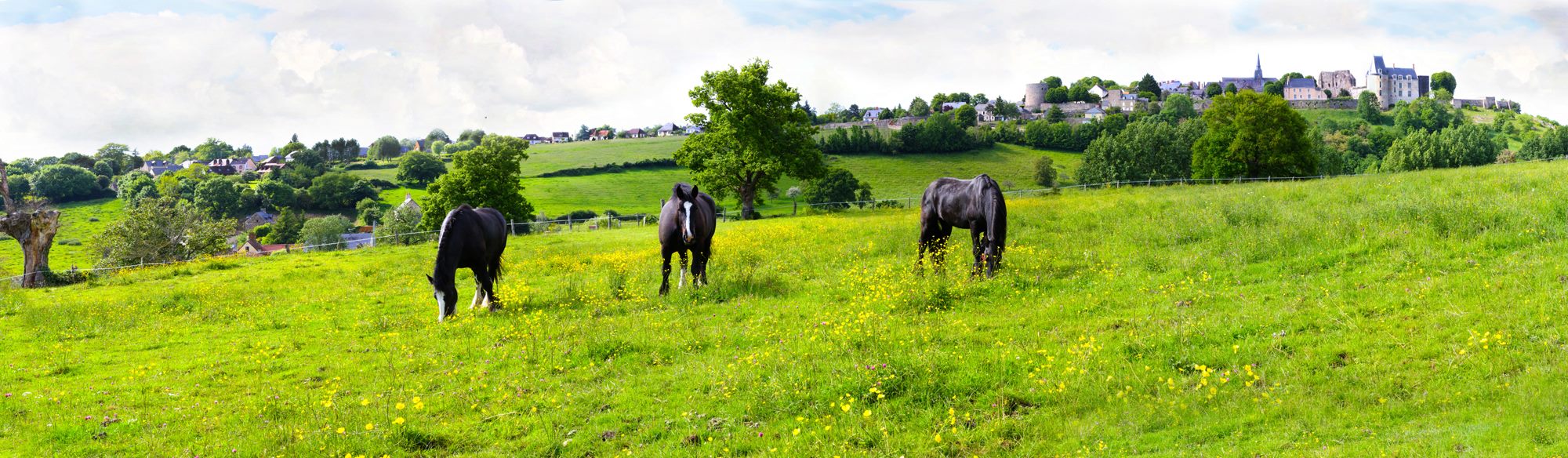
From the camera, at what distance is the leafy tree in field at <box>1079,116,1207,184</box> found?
7331 centimetres

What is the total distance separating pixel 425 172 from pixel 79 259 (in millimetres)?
40950

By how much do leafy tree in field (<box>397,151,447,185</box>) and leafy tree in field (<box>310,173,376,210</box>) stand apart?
23.8 feet

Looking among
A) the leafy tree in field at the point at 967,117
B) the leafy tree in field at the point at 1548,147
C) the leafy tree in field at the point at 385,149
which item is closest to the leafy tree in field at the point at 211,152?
the leafy tree in field at the point at 385,149

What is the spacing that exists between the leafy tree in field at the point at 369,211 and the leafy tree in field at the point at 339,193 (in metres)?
2.85

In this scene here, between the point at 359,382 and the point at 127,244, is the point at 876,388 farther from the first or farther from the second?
the point at 127,244

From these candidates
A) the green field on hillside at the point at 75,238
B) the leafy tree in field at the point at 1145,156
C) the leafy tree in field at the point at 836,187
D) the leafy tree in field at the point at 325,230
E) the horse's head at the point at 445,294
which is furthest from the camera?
the leafy tree in field at the point at 325,230

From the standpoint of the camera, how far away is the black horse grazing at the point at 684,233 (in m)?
15.0

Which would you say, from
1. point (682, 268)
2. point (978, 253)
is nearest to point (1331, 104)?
point (978, 253)

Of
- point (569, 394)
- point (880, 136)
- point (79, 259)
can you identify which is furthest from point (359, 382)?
point (880, 136)

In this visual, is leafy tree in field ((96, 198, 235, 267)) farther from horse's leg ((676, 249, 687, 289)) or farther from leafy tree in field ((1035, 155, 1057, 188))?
leafy tree in field ((1035, 155, 1057, 188))

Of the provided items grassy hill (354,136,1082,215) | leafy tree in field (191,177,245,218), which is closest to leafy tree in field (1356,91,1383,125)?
grassy hill (354,136,1082,215)

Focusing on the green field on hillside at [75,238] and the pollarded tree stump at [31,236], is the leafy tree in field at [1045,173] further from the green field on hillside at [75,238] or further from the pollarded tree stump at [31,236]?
the pollarded tree stump at [31,236]

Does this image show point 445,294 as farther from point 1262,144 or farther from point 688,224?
point 1262,144

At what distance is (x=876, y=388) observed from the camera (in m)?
7.66
